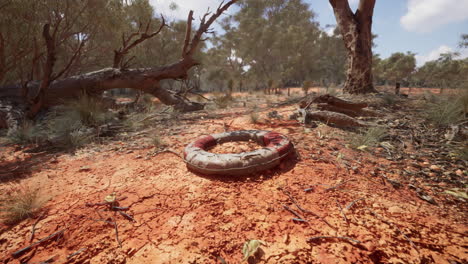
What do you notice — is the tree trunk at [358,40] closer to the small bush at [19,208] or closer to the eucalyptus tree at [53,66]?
the eucalyptus tree at [53,66]

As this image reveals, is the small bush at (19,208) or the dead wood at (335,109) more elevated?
the dead wood at (335,109)

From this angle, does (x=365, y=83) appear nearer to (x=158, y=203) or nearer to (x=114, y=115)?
(x=158, y=203)

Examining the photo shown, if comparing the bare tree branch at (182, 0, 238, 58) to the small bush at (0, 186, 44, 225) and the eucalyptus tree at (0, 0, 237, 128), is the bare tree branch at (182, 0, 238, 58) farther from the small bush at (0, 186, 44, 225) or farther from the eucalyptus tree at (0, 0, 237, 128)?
the small bush at (0, 186, 44, 225)

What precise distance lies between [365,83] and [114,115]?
25.6 feet

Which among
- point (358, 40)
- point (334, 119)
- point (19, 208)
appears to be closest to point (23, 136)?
point (19, 208)

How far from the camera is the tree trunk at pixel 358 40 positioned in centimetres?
623

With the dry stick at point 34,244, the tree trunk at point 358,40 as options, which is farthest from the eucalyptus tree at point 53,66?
the dry stick at point 34,244

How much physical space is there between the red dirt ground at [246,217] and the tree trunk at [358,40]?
517cm

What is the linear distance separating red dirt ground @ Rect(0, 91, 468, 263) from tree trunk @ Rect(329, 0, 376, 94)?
517cm

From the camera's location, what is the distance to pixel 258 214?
1.52 meters

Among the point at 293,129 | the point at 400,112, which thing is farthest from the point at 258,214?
the point at 400,112

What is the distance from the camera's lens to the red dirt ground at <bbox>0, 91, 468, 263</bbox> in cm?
122

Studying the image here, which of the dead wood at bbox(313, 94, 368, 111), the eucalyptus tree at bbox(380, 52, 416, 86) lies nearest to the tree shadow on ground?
the dead wood at bbox(313, 94, 368, 111)

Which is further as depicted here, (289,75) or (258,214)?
(289,75)
